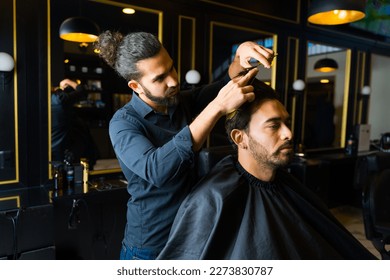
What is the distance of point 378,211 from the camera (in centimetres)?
204

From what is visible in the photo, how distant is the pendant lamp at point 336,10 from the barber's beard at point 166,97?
4.68 feet

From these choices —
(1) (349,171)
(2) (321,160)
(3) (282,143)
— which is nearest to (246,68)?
(3) (282,143)

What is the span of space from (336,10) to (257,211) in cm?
150

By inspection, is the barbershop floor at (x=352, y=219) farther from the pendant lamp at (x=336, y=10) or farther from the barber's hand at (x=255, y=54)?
the barber's hand at (x=255, y=54)

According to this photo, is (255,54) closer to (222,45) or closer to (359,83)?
(222,45)

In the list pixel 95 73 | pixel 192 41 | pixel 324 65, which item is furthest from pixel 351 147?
pixel 95 73

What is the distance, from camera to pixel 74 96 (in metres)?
2.48

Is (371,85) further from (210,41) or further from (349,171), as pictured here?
(210,41)

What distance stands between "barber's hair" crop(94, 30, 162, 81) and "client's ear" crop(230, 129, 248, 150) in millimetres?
395

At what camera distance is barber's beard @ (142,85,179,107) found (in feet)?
3.39

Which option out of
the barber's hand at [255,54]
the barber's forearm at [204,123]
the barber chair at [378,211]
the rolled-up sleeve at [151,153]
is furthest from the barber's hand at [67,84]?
the barber chair at [378,211]

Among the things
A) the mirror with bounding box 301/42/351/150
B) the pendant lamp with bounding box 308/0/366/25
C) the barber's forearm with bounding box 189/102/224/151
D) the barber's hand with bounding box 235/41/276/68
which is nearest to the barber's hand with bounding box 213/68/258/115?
the barber's forearm with bounding box 189/102/224/151

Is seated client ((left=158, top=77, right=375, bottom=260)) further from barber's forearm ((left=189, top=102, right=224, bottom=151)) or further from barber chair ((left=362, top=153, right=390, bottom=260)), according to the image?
barber chair ((left=362, top=153, right=390, bottom=260))
